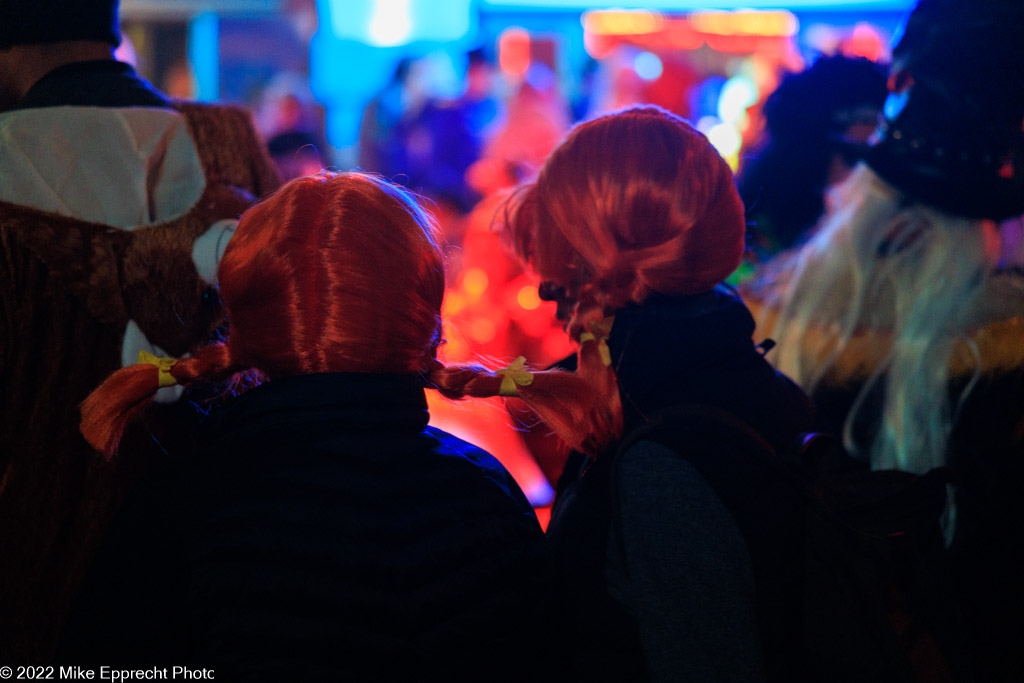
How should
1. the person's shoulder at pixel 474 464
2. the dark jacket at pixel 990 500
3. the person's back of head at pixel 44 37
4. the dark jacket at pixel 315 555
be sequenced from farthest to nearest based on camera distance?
the dark jacket at pixel 990 500 < the person's back of head at pixel 44 37 < the person's shoulder at pixel 474 464 < the dark jacket at pixel 315 555

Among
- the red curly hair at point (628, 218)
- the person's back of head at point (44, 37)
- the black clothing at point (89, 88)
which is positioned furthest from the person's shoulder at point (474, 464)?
the person's back of head at point (44, 37)

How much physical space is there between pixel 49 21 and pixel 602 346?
46.4 inches

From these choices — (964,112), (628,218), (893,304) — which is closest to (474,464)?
(628,218)

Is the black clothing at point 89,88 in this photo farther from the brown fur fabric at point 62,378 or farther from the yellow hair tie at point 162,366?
the yellow hair tie at point 162,366

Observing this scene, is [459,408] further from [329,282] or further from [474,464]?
[329,282]

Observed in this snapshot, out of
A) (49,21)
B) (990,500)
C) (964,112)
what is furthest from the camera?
(964,112)

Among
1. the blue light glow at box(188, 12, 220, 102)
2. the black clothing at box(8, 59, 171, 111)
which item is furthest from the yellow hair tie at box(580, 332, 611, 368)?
the blue light glow at box(188, 12, 220, 102)

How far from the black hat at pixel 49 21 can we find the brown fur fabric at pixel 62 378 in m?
0.38

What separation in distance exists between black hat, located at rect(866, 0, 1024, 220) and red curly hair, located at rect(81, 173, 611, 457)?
4.37 ft

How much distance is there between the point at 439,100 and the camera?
223 inches

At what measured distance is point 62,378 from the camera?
50.2 inches

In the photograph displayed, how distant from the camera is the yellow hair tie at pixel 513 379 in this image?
1.14 m

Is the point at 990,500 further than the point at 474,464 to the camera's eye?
Yes

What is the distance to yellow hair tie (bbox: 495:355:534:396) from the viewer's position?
45.1 inches
